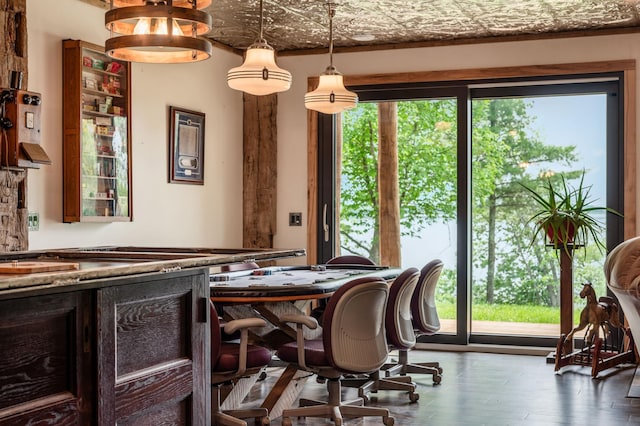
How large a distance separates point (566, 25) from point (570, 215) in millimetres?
1611

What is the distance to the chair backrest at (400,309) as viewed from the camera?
5.09 meters

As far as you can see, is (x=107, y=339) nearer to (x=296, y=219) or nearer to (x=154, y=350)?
(x=154, y=350)

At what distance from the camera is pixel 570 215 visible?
670cm

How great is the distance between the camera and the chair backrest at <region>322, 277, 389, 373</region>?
14.6 feet

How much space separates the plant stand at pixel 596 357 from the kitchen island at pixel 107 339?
3679 millimetres

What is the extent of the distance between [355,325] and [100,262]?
1763mm

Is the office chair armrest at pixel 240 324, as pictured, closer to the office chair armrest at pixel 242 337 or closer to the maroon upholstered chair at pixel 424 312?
the office chair armrest at pixel 242 337

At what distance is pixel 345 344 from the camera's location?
4500 mm

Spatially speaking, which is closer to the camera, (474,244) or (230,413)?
(230,413)

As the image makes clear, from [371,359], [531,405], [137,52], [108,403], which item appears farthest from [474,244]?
[108,403]

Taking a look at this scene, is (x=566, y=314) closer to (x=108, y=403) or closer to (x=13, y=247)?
(x=13, y=247)

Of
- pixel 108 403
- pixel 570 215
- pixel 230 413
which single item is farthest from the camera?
pixel 570 215

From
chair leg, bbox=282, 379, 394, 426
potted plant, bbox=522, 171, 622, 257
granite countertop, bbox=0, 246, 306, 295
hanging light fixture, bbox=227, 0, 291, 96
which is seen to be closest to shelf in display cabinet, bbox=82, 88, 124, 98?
hanging light fixture, bbox=227, 0, 291, 96

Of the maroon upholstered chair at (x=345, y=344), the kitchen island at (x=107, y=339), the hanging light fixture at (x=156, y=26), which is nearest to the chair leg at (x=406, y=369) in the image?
the maroon upholstered chair at (x=345, y=344)
